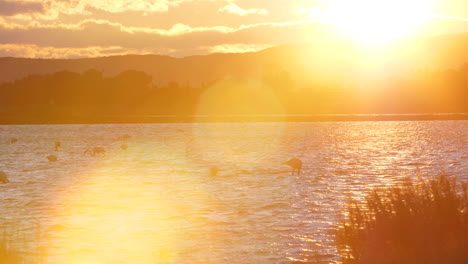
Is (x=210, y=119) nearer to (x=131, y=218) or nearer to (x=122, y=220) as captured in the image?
(x=131, y=218)

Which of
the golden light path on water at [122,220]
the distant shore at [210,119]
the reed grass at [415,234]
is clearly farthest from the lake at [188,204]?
the distant shore at [210,119]

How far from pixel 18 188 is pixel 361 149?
3930cm

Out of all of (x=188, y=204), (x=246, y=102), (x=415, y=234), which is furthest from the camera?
(x=246, y=102)

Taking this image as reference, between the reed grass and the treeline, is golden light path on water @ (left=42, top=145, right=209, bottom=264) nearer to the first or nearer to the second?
the reed grass

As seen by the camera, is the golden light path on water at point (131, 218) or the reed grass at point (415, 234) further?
the golden light path on water at point (131, 218)

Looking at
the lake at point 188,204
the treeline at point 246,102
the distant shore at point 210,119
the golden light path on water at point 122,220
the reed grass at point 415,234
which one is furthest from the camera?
the treeline at point 246,102

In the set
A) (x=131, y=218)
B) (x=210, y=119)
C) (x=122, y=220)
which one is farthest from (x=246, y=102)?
(x=122, y=220)

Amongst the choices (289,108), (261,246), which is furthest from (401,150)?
(289,108)

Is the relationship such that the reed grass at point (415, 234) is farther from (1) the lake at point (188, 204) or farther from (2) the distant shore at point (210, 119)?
(2) the distant shore at point (210, 119)

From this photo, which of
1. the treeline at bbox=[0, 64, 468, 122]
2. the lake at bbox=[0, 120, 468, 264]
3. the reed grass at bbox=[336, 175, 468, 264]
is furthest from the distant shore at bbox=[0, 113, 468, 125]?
the reed grass at bbox=[336, 175, 468, 264]

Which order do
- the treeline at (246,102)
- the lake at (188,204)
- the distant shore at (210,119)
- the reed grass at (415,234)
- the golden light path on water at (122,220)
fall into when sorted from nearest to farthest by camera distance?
the reed grass at (415,234) < the golden light path on water at (122,220) < the lake at (188,204) < the distant shore at (210,119) < the treeline at (246,102)

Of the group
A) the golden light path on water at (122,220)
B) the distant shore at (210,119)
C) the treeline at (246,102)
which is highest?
the treeline at (246,102)

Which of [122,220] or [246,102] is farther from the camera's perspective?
[246,102]

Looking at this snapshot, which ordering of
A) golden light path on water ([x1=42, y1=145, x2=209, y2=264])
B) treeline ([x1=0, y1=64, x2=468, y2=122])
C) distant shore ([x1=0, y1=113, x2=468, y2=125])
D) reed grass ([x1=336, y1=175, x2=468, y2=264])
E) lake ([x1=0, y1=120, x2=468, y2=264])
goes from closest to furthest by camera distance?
1. reed grass ([x1=336, y1=175, x2=468, y2=264])
2. golden light path on water ([x1=42, y1=145, x2=209, y2=264])
3. lake ([x1=0, y1=120, x2=468, y2=264])
4. distant shore ([x1=0, y1=113, x2=468, y2=125])
5. treeline ([x1=0, y1=64, x2=468, y2=122])
